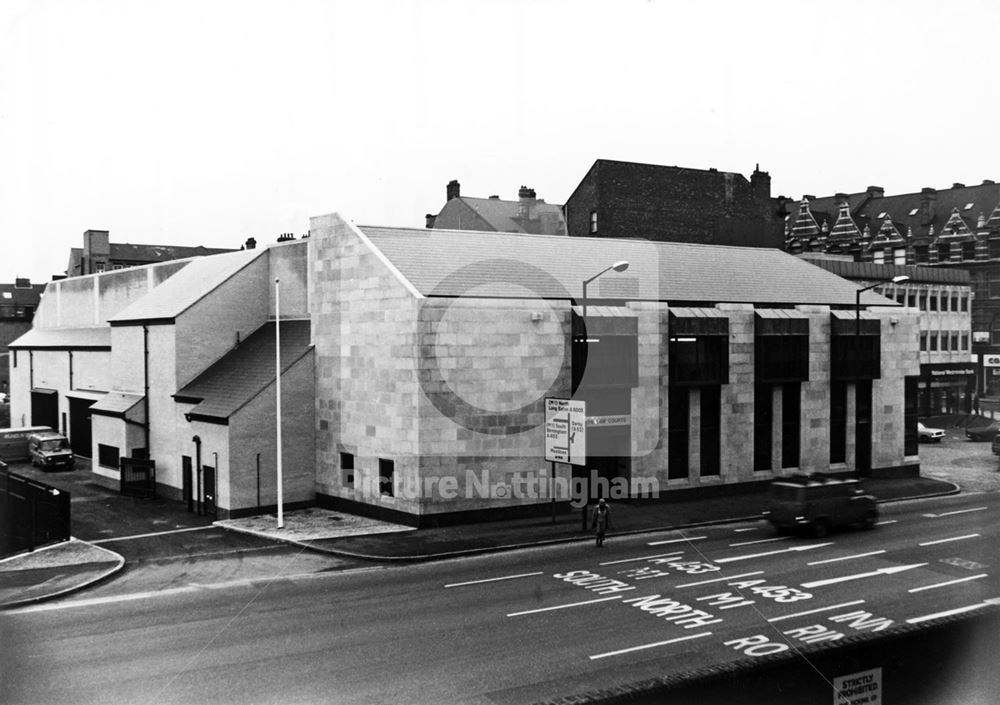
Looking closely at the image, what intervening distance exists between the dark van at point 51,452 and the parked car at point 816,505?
37592 mm

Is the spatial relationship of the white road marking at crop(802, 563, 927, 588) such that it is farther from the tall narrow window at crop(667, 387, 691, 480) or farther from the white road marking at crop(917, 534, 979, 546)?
the tall narrow window at crop(667, 387, 691, 480)

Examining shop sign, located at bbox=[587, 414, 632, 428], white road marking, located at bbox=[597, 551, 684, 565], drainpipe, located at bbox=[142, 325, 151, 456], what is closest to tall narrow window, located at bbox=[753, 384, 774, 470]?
shop sign, located at bbox=[587, 414, 632, 428]

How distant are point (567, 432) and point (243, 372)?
598 inches

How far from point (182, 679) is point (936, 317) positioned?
71.3 metres

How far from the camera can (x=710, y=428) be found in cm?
3909

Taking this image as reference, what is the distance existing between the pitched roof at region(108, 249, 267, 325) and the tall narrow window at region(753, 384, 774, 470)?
79.6ft

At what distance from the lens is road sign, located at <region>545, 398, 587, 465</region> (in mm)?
31750

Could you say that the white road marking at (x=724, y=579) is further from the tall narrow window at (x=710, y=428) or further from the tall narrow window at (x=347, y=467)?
the tall narrow window at (x=347, y=467)

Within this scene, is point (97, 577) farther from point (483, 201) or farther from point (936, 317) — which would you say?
point (936, 317)

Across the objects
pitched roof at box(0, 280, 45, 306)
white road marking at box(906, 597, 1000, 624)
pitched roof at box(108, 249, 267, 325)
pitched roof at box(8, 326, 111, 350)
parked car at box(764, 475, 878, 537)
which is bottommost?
white road marking at box(906, 597, 1000, 624)

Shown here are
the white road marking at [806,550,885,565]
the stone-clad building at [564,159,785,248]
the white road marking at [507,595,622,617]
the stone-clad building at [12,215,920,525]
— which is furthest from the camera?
the stone-clad building at [564,159,785,248]

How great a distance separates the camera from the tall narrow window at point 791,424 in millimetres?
41125

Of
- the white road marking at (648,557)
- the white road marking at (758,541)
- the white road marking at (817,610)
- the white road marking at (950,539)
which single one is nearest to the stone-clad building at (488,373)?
the white road marking at (648,557)

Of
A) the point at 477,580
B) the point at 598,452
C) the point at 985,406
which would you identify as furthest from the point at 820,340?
the point at 985,406
